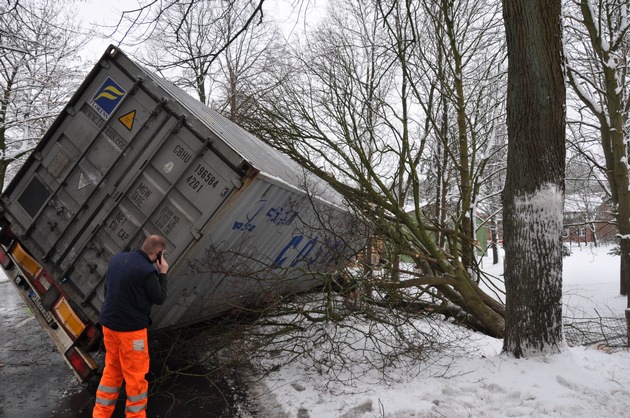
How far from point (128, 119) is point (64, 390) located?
9.40ft

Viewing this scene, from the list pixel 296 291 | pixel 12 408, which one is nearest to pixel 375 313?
pixel 296 291

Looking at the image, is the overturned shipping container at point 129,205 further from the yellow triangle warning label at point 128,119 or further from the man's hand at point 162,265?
the man's hand at point 162,265

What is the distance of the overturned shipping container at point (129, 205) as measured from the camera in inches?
159

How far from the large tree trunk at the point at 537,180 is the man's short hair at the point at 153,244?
3.42 m

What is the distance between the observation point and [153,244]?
3.77 m

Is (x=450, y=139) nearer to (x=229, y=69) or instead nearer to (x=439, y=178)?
(x=439, y=178)

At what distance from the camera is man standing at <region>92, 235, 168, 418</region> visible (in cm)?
365

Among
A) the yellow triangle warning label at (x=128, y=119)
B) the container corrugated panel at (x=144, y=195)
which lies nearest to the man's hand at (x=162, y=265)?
the container corrugated panel at (x=144, y=195)

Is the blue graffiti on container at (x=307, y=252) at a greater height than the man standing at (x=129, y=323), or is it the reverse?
the blue graffiti on container at (x=307, y=252)

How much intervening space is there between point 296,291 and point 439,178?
9994 mm

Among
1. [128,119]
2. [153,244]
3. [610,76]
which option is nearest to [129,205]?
[153,244]

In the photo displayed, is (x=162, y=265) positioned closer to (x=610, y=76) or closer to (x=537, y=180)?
(x=537, y=180)

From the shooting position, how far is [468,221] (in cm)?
1020

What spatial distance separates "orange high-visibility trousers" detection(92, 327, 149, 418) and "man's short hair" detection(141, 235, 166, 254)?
685 mm
